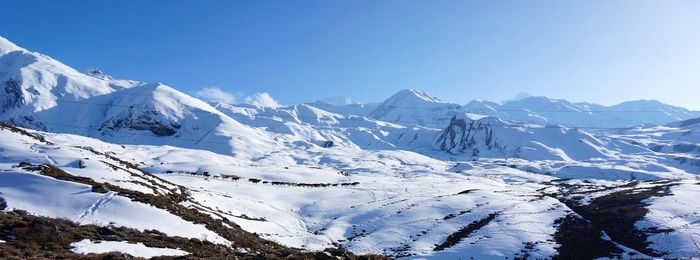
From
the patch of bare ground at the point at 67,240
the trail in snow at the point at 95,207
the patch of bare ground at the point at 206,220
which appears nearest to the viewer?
the patch of bare ground at the point at 67,240

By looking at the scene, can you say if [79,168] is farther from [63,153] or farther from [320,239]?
[320,239]

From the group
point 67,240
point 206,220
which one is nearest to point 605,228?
point 206,220

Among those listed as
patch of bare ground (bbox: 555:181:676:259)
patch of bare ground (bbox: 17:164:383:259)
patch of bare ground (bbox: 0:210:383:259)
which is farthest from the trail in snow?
patch of bare ground (bbox: 555:181:676:259)

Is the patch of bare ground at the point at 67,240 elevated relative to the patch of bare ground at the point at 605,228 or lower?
elevated

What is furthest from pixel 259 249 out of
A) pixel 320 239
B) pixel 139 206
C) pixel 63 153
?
pixel 63 153

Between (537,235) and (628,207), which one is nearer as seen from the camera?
(537,235)

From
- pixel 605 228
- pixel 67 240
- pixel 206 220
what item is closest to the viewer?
pixel 67 240

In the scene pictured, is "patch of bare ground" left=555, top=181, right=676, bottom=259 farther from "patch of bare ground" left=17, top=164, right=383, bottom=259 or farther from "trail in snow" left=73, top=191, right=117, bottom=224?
"trail in snow" left=73, top=191, right=117, bottom=224

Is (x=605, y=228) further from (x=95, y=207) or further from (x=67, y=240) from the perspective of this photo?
(x=67, y=240)

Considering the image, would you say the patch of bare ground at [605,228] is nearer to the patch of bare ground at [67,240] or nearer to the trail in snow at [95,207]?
the patch of bare ground at [67,240]

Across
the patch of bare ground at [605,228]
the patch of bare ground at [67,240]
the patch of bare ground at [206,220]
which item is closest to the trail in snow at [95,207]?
the patch of bare ground at [206,220]

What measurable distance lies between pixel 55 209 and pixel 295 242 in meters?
24.2

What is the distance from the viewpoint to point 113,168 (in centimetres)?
6341

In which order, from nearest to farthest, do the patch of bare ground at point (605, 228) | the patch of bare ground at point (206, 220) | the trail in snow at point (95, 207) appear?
the trail in snow at point (95, 207)
the patch of bare ground at point (206, 220)
the patch of bare ground at point (605, 228)
